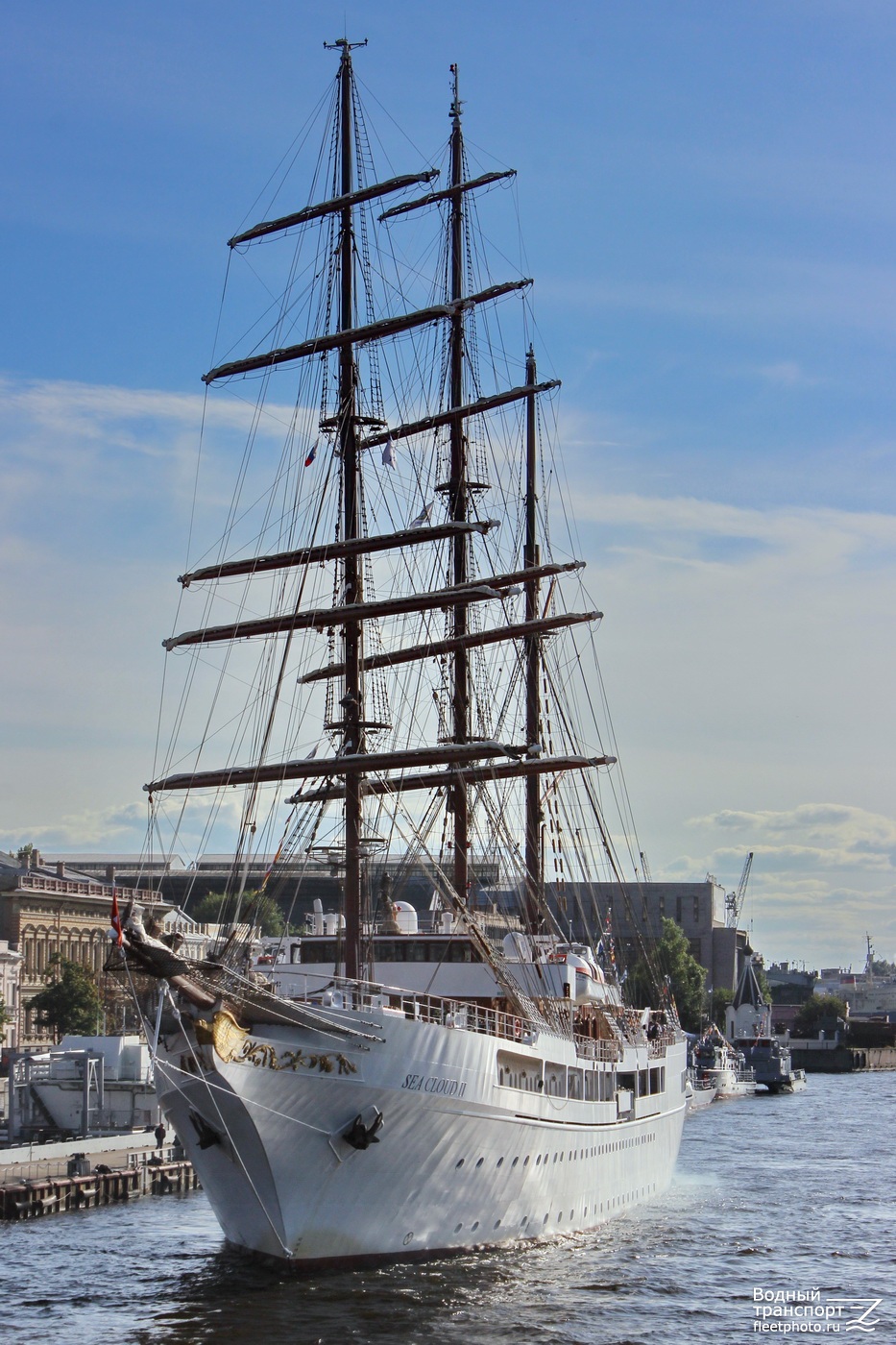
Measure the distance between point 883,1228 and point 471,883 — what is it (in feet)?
61.2

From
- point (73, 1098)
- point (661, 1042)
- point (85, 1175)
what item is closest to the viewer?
point (85, 1175)

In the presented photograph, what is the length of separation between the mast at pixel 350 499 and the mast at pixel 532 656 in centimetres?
2069

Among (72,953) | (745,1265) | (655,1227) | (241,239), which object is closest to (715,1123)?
(72,953)

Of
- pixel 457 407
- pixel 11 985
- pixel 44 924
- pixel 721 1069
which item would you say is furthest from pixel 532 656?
pixel 721 1069

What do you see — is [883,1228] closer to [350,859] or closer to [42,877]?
[350,859]

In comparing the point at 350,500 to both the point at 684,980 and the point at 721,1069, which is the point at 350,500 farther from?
the point at 684,980

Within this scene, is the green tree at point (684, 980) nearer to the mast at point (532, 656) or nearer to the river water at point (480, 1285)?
the mast at point (532, 656)

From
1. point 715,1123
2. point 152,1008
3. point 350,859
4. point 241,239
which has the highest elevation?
point 241,239

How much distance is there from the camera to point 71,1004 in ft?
328

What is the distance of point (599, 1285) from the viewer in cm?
4106

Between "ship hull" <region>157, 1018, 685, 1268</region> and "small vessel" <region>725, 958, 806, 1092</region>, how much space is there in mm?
103024

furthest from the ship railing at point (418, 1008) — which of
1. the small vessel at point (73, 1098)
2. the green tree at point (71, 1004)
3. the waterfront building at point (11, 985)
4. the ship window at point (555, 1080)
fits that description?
the waterfront building at point (11, 985)

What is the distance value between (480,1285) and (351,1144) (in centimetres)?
473

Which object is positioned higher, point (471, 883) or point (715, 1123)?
point (471, 883)
